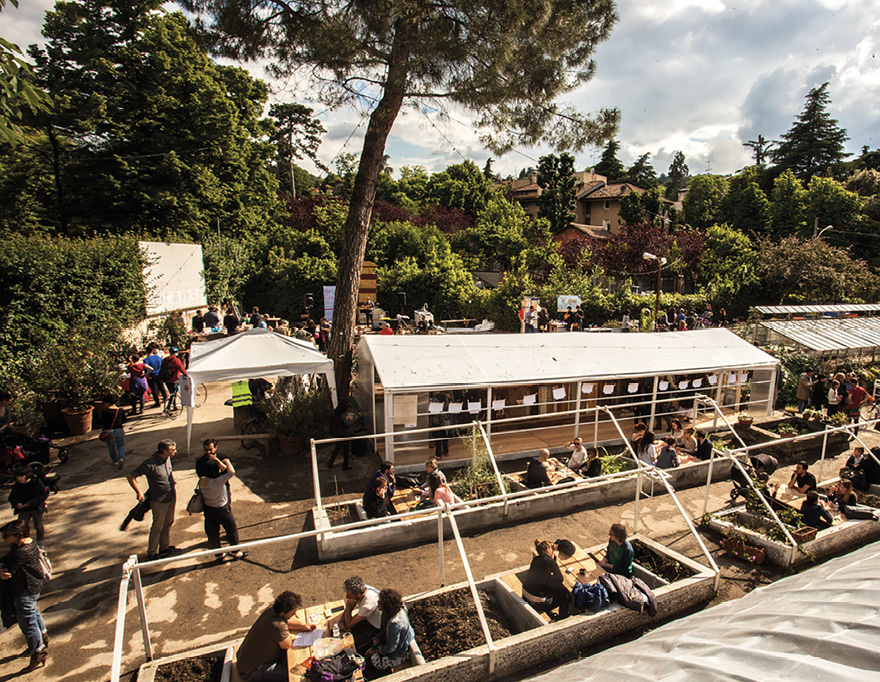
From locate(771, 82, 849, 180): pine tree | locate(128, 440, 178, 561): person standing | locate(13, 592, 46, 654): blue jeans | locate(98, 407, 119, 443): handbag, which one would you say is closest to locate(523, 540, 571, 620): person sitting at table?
locate(128, 440, 178, 561): person standing

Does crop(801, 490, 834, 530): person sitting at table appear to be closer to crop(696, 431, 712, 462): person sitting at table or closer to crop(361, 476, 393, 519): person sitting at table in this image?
crop(696, 431, 712, 462): person sitting at table

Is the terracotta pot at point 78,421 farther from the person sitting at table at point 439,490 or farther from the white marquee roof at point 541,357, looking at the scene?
the person sitting at table at point 439,490

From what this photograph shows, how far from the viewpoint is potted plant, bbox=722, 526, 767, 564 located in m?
6.78

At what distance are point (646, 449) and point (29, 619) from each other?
913 cm

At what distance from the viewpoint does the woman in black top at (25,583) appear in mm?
4719

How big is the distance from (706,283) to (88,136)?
34.1 meters

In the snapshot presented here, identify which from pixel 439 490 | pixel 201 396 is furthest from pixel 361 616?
pixel 201 396

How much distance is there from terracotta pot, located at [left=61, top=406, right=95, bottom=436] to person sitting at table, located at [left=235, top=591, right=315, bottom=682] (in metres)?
8.52

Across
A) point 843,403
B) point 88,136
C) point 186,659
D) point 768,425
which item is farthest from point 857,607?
point 88,136

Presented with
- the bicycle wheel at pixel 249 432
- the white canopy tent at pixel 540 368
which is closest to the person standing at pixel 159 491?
the white canopy tent at pixel 540 368

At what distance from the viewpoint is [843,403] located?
1256 centimetres

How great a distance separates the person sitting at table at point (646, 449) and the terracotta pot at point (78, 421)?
1143 centimetres

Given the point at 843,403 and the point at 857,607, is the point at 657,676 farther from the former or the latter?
the point at 843,403

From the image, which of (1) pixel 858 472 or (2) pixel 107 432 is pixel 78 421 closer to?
(2) pixel 107 432
